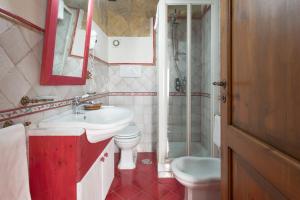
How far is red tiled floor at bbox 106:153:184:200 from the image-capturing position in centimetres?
197

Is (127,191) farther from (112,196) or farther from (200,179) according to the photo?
(200,179)

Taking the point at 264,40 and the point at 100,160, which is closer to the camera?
the point at 264,40

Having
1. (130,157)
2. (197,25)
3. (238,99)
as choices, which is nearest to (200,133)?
(130,157)

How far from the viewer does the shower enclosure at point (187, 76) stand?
2389mm

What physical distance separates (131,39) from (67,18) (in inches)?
66.6

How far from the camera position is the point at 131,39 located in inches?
123

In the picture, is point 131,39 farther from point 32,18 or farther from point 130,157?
point 32,18

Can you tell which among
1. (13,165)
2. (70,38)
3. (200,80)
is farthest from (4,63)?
(200,80)

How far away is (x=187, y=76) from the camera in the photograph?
249cm

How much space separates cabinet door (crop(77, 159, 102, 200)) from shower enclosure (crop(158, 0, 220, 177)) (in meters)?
1.02

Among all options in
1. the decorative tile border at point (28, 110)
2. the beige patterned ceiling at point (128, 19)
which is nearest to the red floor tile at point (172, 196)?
the decorative tile border at point (28, 110)

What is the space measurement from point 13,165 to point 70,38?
1.07 metres

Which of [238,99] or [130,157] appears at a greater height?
[238,99]

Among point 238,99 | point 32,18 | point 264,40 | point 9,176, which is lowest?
point 9,176
